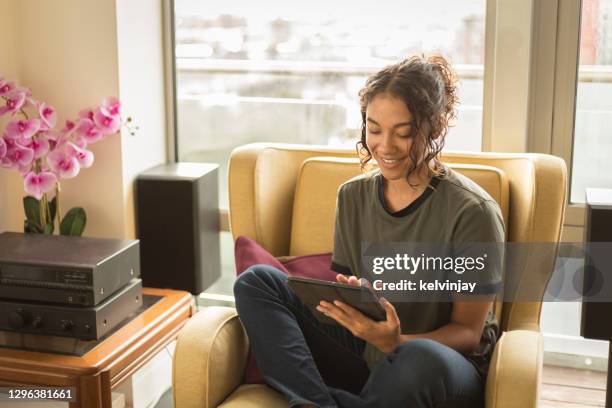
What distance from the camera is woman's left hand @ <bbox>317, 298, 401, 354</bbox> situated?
185cm

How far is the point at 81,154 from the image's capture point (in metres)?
2.55

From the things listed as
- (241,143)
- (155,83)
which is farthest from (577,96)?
(155,83)

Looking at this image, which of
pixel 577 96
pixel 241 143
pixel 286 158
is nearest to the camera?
pixel 286 158

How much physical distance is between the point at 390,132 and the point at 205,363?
68 centimetres

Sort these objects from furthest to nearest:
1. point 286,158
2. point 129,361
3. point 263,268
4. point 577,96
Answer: point 577,96
point 286,158
point 129,361
point 263,268

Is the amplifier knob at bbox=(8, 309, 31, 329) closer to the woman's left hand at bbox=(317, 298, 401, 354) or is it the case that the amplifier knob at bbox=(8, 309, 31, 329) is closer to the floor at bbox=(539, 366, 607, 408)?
the woman's left hand at bbox=(317, 298, 401, 354)

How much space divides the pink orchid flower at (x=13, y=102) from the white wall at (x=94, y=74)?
257 mm

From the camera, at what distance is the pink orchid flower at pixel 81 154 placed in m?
2.54

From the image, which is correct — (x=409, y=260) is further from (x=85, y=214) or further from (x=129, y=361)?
(x=85, y=214)

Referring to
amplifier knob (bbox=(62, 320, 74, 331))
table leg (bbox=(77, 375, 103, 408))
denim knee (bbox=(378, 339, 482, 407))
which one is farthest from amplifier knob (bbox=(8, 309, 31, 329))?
denim knee (bbox=(378, 339, 482, 407))

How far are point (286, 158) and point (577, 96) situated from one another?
961 millimetres

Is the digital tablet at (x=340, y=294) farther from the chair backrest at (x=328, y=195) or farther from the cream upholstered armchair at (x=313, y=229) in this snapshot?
the chair backrest at (x=328, y=195)

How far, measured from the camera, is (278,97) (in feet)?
9.85

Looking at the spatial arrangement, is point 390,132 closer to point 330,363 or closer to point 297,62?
point 330,363
